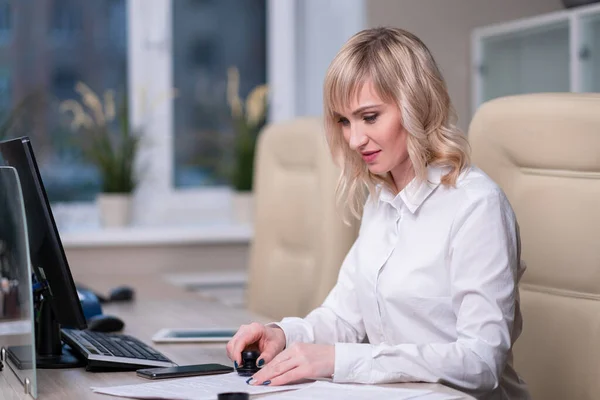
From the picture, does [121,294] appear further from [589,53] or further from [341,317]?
[589,53]

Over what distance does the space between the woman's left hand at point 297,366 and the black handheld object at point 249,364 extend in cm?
6

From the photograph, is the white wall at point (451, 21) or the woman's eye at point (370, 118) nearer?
the woman's eye at point (370, 118)

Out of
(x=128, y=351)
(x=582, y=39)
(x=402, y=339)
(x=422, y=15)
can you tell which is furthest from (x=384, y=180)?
(x=422, y=15)

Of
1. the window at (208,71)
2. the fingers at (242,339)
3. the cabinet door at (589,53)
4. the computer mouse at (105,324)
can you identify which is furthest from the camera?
the window at (208,71)

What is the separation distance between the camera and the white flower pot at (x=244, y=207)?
3.92 meters

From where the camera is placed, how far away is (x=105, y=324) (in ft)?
6.30

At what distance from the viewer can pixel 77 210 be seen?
3.91 meters


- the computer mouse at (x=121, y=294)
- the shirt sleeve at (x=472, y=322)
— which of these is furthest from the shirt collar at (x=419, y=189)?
the computer mouse at (x=121, y=294)

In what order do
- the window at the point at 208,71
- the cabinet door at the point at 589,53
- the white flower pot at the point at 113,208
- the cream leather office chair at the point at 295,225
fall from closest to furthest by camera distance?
the cream leather office chair at the point at 295,225, the cabinet door at the point at 589,53, the white flower pot at the point at 113,208, the window at the point at 208,71

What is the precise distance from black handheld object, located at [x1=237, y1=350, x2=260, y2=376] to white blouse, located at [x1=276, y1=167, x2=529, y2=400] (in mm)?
147

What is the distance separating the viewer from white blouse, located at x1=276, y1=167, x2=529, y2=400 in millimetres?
1371

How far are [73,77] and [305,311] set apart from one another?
1.82 metres

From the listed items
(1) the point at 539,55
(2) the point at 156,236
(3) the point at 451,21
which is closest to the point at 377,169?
(1) the point at 539,55

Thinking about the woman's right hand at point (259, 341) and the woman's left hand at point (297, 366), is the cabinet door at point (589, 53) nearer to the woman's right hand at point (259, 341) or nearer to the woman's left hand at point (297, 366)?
the woman's right hand at point (259, 341)
